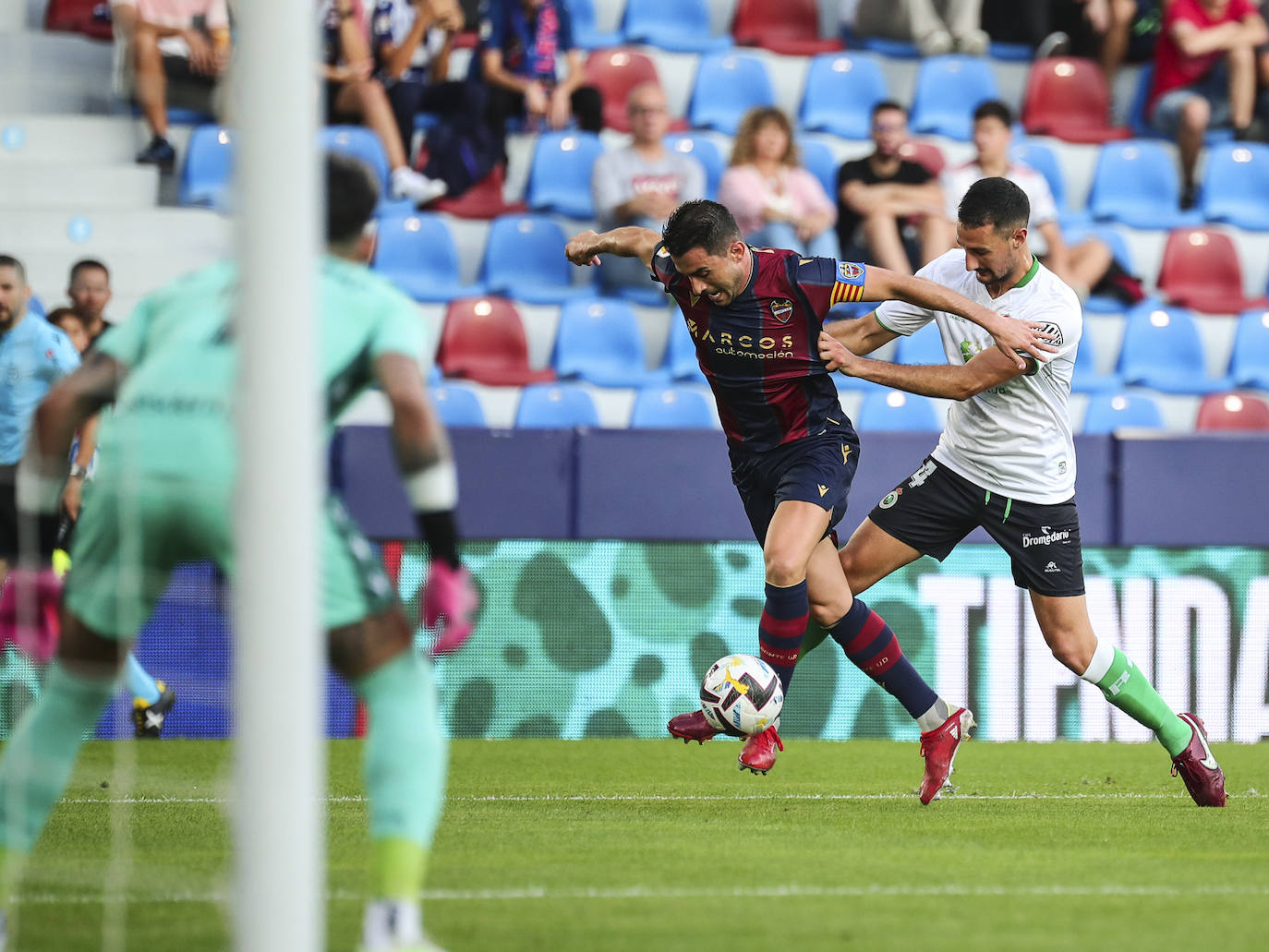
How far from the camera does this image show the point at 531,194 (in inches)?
474

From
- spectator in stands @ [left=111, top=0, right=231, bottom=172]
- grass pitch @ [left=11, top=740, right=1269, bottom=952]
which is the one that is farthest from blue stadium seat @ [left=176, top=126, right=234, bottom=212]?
grass pitch @ [left=11, top=740, right=1269, bottom=952]

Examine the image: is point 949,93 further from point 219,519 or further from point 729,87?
point 219,519

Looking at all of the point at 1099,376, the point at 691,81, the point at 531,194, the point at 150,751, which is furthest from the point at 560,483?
the point at 691,81

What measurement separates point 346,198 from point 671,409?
6792mm

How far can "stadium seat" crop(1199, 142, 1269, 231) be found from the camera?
1306 cm

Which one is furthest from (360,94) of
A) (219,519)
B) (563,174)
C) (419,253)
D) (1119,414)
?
(219,519)

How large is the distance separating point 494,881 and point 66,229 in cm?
493

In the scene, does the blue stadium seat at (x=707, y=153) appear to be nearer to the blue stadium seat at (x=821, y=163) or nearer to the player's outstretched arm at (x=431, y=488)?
the blue stadium seat at (x=821, y=163)

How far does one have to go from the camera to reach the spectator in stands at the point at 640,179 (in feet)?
37.5

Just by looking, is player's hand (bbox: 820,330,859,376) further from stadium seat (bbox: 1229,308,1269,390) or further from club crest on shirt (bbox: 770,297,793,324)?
stadium seat (bbox: 1229,308,1269,390)

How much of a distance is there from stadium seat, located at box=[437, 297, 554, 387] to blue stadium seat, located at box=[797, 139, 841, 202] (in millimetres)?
2676

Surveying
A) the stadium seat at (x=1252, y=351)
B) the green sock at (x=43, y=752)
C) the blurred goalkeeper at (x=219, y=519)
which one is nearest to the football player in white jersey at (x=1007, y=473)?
the blurred goalkeeper at (x=219, y=519)

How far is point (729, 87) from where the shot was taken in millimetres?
13055

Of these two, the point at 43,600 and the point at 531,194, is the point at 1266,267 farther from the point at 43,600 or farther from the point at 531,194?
the point at 43,600
